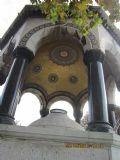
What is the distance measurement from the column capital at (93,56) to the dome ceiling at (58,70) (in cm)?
343

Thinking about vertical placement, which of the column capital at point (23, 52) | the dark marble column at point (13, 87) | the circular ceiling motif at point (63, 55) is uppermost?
the circular ceiling motif at point (63, 55)

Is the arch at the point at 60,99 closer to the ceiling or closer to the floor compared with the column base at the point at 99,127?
closer to the ceiling

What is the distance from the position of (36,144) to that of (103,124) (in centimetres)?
218

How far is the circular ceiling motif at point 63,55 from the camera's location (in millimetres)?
12725

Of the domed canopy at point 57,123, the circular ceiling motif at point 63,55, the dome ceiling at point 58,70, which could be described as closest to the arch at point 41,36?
the dome ceiling at point 58,70

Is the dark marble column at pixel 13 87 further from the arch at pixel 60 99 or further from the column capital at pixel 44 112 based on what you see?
the arch at pixel 60 99

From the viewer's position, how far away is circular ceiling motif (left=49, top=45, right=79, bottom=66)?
12725 mm

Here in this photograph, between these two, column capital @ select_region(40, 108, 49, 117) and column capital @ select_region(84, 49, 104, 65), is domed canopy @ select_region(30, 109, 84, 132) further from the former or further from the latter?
column capital @ select_region(40, 108, 49, 117)

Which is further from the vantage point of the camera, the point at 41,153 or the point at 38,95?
the point at 38,95

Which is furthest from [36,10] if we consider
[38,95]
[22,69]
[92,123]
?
[92,123]

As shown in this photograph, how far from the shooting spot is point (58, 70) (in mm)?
13875

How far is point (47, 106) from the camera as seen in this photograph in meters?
13.4

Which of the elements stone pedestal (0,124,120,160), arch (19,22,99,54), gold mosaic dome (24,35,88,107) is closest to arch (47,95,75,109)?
gold mosaic dome (24,35,88,107)

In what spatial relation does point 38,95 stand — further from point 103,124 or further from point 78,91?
point 103,124
